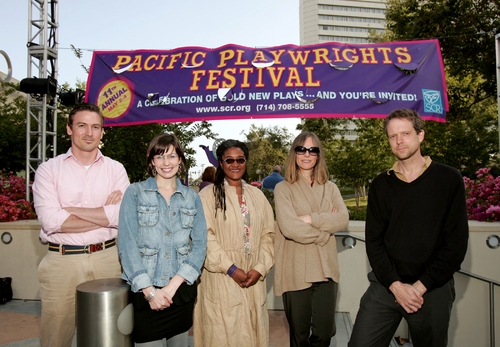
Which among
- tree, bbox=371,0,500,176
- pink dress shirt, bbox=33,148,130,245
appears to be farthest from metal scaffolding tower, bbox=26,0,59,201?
tree, bbox=371,0,500,176

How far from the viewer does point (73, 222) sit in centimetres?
269

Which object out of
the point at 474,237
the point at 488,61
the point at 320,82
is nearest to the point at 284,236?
the point at 474,237

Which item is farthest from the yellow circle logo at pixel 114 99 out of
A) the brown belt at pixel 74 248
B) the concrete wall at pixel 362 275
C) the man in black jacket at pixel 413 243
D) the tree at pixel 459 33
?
the tree at pixel 459 33

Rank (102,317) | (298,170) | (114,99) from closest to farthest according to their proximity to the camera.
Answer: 1. (102,317)
2. (298,170)
3. (114,99)

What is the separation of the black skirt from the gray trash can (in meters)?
0.08

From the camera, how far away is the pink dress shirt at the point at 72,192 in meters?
2.70

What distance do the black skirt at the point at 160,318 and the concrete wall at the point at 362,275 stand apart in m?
2.48

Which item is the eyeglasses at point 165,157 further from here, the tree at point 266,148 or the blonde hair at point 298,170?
the tree at point 266,148

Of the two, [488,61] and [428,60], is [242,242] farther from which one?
[488,61]

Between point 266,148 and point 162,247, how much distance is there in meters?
40.8

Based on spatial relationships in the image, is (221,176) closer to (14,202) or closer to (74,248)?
(74,248)

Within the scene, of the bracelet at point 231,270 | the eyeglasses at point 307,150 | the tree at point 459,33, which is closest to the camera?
the bracelet at point 231,270

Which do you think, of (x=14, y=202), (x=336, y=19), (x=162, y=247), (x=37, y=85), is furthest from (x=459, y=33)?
(x=336, y=19)

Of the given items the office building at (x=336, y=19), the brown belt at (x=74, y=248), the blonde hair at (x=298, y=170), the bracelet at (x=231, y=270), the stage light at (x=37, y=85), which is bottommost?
the bracelet at (x=231, y=270)
